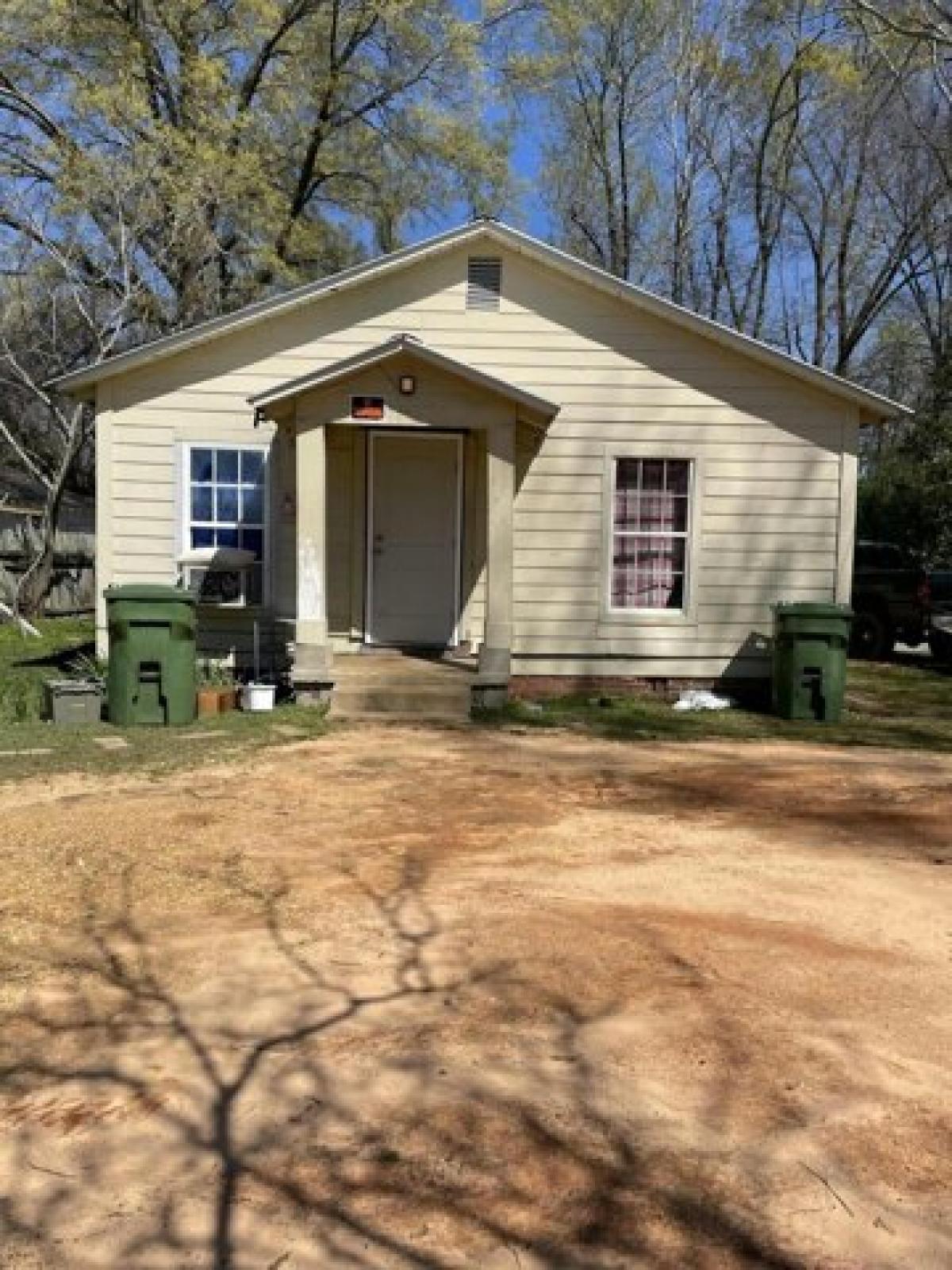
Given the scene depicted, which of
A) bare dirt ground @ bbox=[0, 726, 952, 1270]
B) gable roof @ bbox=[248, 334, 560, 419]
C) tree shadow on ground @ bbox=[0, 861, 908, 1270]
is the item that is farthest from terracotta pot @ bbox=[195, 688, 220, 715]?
tree shadow on ground @ bbox=[0, 861, 908, 1270]

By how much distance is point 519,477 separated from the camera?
444 inches

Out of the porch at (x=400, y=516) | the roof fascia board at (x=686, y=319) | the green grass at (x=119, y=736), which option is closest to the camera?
the green grass at (x=119, y=736)

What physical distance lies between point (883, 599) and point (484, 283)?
8845mm

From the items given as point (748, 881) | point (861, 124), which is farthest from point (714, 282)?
point (748, 881)

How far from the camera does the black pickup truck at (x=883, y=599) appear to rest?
55.4 feet

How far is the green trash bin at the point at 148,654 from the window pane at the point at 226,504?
196cm

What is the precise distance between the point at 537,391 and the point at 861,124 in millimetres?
20002

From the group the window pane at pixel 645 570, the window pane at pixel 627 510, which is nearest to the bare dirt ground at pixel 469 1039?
the window pane at pixel 645 570

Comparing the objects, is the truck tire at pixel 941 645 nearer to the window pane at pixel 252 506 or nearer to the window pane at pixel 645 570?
the window pane at pixel 645 570

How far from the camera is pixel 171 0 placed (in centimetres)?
2059

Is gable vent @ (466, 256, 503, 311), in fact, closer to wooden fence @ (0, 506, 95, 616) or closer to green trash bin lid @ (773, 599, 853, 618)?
green trash bin lid @ (773, 599, 853, 618)

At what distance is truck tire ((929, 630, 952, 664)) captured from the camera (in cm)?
1622

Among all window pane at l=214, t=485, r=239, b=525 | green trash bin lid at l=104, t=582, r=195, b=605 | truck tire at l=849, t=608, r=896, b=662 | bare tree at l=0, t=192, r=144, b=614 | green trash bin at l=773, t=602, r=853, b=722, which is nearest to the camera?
green trash bin lid at l=104, t=582, r=195, b=605

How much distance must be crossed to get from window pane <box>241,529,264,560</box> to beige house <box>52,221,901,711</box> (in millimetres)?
19
